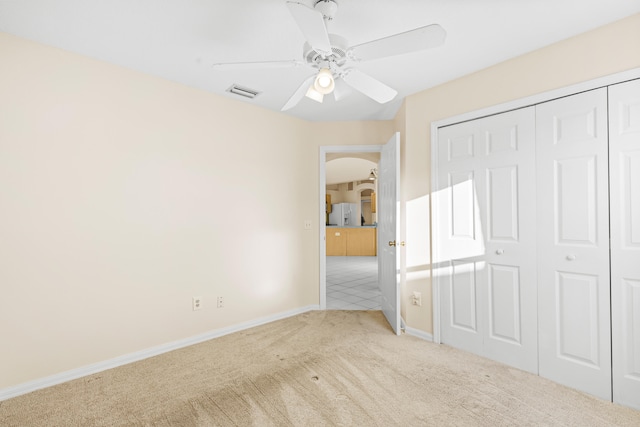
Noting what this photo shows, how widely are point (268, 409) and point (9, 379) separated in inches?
69.1

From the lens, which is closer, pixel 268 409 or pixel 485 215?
pixel 268 409

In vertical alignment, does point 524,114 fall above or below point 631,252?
above

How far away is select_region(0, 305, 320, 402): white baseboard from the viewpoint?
203 centimetres

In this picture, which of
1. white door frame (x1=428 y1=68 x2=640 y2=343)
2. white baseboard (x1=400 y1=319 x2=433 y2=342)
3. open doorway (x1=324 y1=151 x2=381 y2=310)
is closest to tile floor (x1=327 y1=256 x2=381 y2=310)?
open doorway (x1=324 y1=151 x2=381 y2=310)

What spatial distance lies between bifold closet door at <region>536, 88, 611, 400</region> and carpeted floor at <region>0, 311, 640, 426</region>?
0.24m

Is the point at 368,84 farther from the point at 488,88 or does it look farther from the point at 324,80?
the point at 488,88

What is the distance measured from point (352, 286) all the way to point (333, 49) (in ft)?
13.7

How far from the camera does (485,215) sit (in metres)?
2.55

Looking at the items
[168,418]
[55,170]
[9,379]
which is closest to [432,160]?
[168,418]

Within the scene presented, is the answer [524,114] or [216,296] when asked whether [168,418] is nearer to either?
[216,296]

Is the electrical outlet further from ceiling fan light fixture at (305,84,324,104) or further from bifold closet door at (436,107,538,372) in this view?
ceiling fan light fixture at (305,84,324,104)

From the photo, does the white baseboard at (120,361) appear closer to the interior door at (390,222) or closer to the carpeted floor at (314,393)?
the carpeted floor at (314,393)

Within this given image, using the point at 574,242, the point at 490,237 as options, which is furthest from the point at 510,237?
the point at 574,242

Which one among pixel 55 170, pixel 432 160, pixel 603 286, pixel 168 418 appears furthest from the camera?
pixel 432 160
